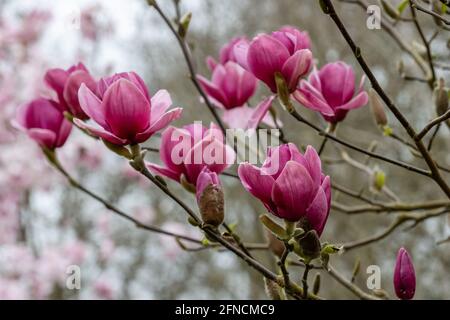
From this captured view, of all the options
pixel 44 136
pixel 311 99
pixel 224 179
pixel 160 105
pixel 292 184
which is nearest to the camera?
pixel 292 184

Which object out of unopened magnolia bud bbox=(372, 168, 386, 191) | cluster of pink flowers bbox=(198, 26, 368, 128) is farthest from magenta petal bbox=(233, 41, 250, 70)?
unopened magnolia bud bbox=(372, 168, 386, 191)

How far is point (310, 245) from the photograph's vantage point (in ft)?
2.00

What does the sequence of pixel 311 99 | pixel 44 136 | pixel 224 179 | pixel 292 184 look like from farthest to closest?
pixel 224 179 < pixel 44 136 < pixel 311 99 < pixel 292 184

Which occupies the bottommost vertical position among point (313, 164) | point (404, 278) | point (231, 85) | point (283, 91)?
point (404, 278)

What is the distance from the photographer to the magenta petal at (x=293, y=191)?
1.94 ft

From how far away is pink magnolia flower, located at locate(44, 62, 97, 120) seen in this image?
845 millimetres

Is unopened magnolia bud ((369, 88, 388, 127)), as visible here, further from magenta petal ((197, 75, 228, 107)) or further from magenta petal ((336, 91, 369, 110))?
magenta petal ((197, 75, 228, 107))

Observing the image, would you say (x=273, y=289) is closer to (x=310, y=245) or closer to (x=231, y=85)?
(x=310, y=245)

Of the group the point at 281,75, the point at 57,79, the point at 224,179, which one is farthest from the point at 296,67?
the point at 224,179

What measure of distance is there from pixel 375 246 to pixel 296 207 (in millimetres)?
3884

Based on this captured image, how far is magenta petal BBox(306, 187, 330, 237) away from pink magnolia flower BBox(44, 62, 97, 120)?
1.27 ft

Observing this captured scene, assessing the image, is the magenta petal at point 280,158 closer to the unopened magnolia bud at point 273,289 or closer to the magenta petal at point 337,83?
the unopened magnolia bud at point 273,289

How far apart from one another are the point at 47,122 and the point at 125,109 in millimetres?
299

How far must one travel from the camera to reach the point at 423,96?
154 inches
